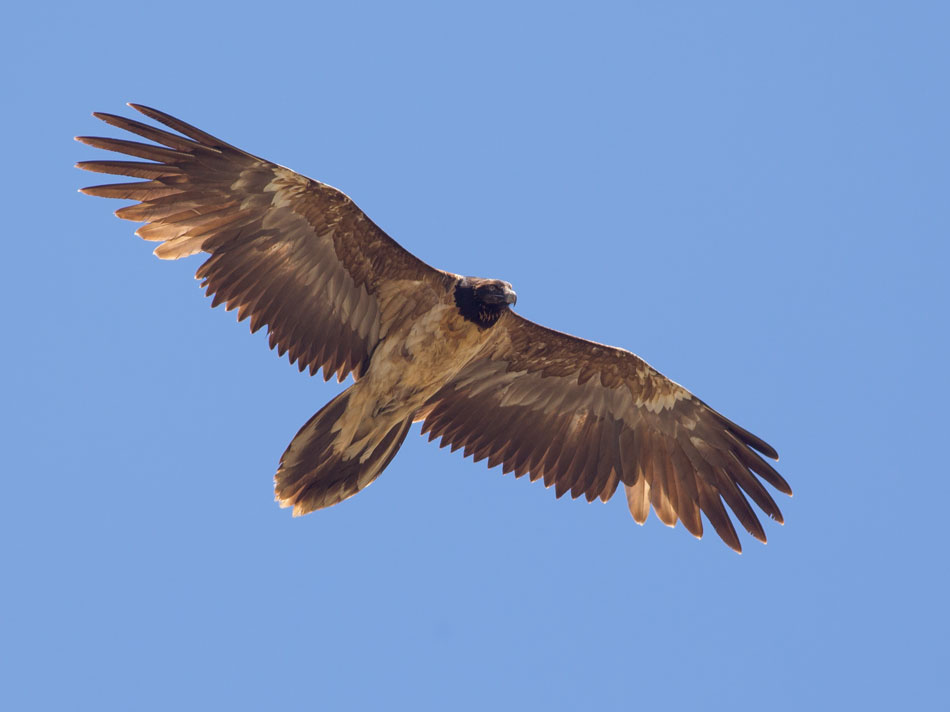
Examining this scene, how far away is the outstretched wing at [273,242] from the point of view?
1165 cm

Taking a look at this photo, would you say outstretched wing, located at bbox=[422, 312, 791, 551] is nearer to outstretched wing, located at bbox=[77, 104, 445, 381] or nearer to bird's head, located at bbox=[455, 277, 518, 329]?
bird's head, located at bbox=[455, 277, 518, 329]

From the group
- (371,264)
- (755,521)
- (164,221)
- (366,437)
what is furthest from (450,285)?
(755,521)

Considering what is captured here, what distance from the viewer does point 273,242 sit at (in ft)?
40.2

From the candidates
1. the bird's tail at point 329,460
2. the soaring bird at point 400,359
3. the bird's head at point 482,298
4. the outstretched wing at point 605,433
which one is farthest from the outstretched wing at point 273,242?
the outstretched wing at point 605,433

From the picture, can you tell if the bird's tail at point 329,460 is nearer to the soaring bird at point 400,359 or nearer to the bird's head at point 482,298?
the soaring bird at point 400,359

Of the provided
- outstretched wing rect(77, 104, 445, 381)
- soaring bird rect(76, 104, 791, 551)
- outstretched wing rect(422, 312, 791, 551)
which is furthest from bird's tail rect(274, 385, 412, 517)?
outstretched wing rect(422, 312, 791, 551)

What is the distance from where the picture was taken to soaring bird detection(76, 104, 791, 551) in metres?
11.8

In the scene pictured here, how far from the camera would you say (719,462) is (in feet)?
44.2

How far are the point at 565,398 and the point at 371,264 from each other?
8.17ft

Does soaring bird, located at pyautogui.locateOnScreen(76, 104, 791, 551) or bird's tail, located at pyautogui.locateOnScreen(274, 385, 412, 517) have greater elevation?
soaring bird, located at pyautogui.locateOnScreen(76, 104, 791, 551)

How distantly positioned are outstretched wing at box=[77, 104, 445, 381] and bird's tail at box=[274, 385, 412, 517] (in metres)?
0.65

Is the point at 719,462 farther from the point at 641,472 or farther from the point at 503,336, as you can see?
the point at 503,336

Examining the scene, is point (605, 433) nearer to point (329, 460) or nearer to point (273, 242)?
point (329, 460)

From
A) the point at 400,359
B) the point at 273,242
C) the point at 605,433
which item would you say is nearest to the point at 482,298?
the point at 400,359
